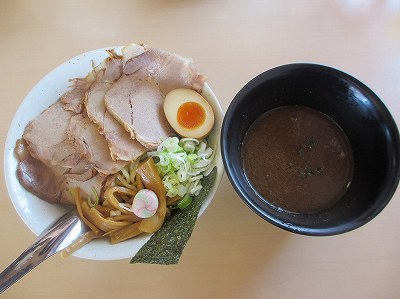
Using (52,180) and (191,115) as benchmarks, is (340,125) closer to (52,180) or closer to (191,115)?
(191,115)

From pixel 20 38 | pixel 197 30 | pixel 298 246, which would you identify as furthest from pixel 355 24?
pixel 20 38

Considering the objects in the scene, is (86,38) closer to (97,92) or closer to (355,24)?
(97,92)

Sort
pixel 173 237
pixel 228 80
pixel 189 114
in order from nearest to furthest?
pixel 173 237 → pixel 189 114 → pixel 228 80

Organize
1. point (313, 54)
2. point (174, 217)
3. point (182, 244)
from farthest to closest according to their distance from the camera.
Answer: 1. point (313, 54)
2. point (174, 217)
3. point (182, 244)

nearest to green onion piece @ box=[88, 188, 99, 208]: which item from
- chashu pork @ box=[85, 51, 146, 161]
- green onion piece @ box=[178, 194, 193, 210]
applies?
chashu pork @ box=[85, 51, 146, 161]

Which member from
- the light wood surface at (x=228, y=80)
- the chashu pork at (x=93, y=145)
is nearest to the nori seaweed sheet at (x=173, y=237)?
the light wood surface at (x=228, y=80)

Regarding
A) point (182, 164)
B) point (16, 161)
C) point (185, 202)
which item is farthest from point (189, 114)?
point (16, 161)

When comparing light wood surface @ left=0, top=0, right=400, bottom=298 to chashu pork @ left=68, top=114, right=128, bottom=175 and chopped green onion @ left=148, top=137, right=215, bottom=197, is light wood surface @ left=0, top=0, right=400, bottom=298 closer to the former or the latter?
chopped green onion @ left=148, top=137, right=215, bottom=197
